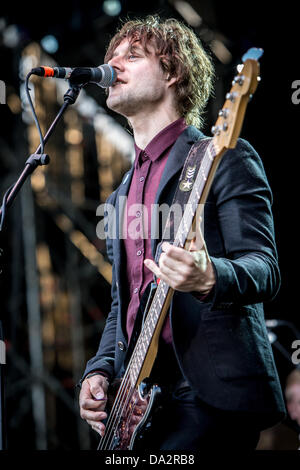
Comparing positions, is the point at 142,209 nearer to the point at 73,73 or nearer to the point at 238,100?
the point at 73,73

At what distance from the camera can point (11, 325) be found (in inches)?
200

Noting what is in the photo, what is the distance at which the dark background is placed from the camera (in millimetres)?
4328

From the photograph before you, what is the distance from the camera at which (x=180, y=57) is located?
259cm

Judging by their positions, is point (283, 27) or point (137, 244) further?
point (283, 27)

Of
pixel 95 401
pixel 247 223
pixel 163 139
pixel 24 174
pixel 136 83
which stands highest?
pixel 136 83

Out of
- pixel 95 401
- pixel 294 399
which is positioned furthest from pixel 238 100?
pixel 294 399

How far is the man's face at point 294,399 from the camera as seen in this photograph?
4.54 meters

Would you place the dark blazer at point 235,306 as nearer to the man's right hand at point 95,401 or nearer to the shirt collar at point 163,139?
the shirt collar at point 163,139

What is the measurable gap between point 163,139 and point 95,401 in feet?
3.62

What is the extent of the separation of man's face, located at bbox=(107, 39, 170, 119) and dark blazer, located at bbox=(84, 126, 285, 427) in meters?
0.58

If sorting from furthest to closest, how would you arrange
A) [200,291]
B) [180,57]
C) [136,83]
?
[180,57] < [136,83] < [200,291]
